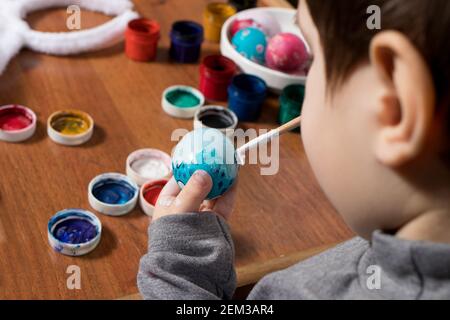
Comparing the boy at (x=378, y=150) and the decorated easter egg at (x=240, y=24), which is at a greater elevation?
the boy at (x=378, y=150)

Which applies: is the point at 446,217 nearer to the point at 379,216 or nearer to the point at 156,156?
the point at 379,216

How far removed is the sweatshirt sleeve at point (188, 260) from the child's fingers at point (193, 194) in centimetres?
1

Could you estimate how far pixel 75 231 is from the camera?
817mm

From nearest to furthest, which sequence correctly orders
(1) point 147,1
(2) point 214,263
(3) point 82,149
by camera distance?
(2) point 214,263 < (3) point 82,149 < (1) point 147,1

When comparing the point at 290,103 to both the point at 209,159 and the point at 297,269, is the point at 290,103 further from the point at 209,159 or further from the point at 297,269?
the point at 297,269

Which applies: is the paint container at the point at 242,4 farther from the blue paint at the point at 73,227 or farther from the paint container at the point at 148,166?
the blue paint at the point at 73,227

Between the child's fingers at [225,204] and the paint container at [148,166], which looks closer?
the child's fingers at [225,204]

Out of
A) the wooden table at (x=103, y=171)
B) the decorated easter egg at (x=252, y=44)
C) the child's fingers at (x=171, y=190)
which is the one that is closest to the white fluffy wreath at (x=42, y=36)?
the wooden table at (x=103, y=171)

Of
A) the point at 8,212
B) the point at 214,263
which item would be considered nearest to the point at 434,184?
the point at 214,263

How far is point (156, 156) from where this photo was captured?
953mm

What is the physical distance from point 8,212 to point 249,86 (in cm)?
47

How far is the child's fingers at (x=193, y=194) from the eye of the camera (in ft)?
2.41

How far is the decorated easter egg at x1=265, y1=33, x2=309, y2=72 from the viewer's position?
1121 mm

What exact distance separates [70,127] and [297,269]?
0.49 meters
